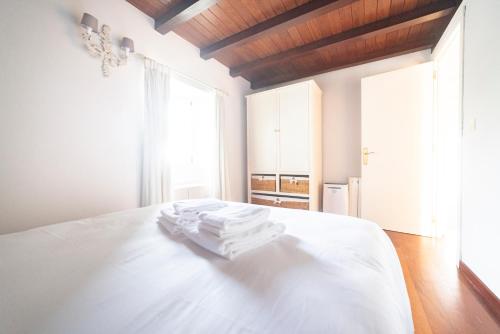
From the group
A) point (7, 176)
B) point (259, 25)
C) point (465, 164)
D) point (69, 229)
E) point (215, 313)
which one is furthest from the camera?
point (259, 25)

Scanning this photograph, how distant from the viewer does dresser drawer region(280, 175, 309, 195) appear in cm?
272

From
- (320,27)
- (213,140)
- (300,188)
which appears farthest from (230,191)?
(320,27)

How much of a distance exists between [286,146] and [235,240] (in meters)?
2.30

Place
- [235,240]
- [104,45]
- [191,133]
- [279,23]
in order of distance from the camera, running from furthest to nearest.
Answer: [191,133] → [279,23] → [104,45] → [235,240]

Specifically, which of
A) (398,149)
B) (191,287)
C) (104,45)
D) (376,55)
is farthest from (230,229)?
(376,55)

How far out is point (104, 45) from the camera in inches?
63.1

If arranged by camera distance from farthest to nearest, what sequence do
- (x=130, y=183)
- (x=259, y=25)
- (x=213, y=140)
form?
(x=213, y=140) < (x=259, y=25) < (x=130, y=183)

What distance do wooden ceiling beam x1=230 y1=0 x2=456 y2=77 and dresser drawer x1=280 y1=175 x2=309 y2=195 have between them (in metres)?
1.65

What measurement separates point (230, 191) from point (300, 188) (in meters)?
1.06

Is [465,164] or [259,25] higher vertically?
[259,25]

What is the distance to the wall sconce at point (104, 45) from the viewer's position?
1.45m

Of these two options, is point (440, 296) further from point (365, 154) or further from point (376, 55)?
point (376, 55)

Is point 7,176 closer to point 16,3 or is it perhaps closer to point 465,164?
point 16,3

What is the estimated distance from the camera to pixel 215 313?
→ 1.34 ft
